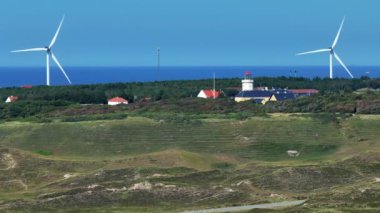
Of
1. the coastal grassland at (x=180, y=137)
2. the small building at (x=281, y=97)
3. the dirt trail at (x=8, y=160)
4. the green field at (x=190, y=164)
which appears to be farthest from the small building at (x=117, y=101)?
the dirt trail at (x=8, y=160)

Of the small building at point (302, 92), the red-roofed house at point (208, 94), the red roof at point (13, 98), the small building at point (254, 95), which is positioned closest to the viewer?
the small building at point (254, 95)

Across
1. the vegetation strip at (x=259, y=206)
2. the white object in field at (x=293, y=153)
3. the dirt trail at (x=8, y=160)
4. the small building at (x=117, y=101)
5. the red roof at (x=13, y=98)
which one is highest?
the red roof at (x=13, y=98)

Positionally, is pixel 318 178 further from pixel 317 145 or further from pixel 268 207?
pixel 317 145

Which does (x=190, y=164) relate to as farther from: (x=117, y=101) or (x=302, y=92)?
(x=302, y=92)

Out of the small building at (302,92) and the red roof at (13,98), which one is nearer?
the red roof at (13,98)

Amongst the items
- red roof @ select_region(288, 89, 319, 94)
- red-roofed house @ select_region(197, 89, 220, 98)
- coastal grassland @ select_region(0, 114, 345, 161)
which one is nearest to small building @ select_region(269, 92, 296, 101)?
red roof @ select_region(288, 89, 319, 94)

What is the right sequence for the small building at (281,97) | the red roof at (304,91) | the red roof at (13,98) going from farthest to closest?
1. the red roof at (304,91)
2. the red roof at (13,98)
3. the small building at (281,97)

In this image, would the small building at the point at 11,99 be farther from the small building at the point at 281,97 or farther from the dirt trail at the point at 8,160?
the dirt trail at the point at 8,160

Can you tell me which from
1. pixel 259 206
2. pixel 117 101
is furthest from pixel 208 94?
pixel 259 206
